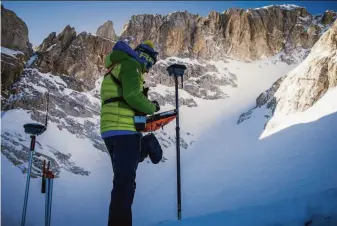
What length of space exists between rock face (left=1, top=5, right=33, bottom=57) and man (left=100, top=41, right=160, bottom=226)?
72674mm

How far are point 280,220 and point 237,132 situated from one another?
192 ft

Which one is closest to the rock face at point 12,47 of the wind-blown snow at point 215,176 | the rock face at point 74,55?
the rock face at point 74,55

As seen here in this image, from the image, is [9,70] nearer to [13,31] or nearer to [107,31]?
[13,31]

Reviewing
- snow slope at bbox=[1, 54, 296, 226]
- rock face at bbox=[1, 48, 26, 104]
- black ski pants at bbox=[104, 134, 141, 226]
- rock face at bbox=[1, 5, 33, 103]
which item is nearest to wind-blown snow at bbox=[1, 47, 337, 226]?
snow slope at bbox=[1, 54, 296, 226]

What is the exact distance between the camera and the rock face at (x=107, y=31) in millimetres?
93775

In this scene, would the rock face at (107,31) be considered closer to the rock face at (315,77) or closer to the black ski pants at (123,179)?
A: the rock face at (315,77)

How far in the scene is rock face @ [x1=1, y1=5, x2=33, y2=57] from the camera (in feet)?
222

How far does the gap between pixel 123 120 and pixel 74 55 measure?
259 ft

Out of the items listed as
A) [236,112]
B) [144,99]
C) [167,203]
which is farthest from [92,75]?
[144,99]

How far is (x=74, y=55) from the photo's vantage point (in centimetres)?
7800

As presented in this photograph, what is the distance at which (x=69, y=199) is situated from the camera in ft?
148

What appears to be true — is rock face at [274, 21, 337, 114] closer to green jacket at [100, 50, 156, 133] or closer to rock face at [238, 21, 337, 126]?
rock face at [238, 21, 337, 126]

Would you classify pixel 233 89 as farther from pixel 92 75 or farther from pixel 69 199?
pixel 69 199

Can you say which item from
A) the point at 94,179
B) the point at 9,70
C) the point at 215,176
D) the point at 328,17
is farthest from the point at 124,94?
the point at 328,17
